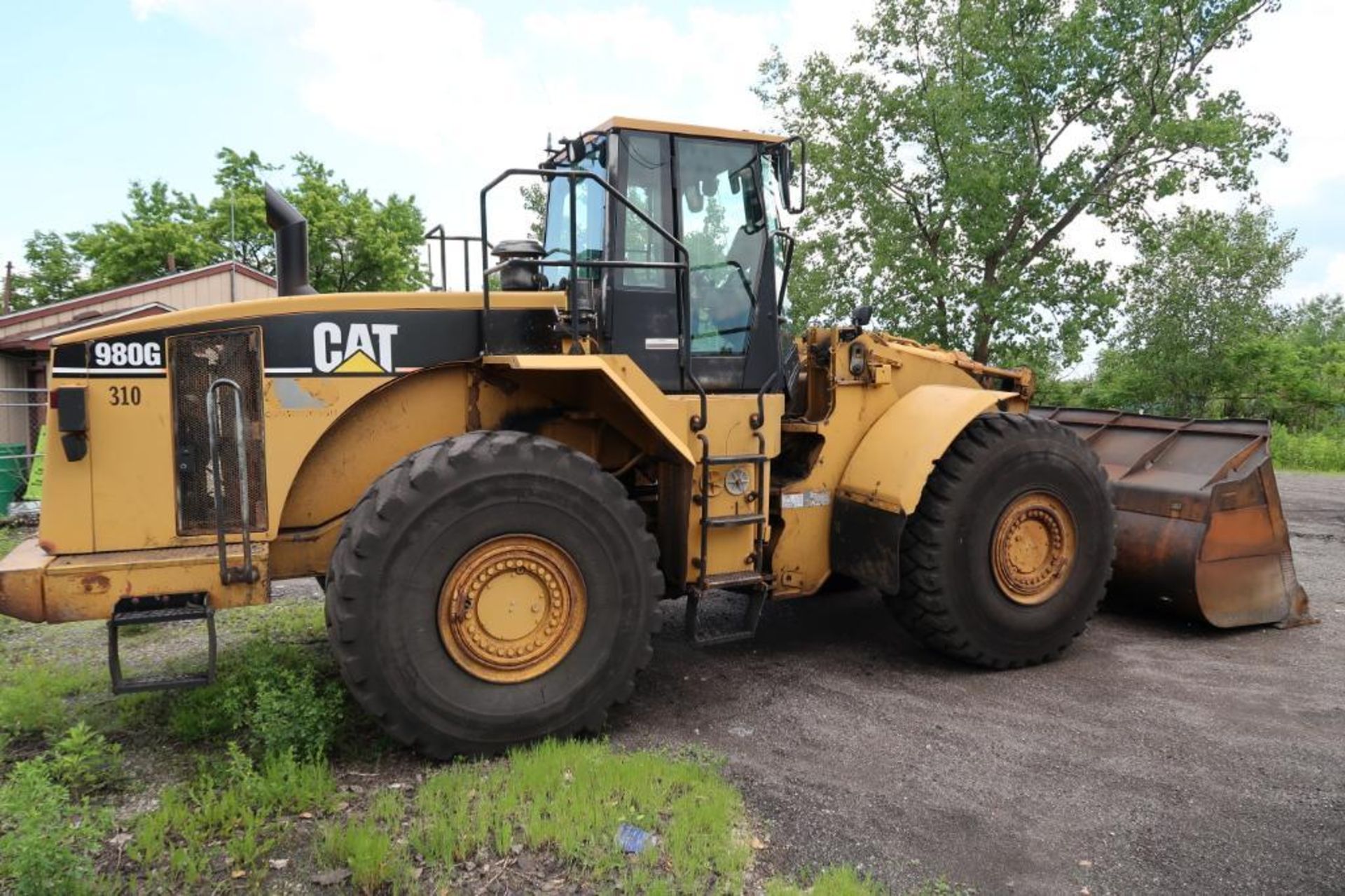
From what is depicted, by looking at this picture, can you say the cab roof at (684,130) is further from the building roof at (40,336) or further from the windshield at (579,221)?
the building roof at (40,336)

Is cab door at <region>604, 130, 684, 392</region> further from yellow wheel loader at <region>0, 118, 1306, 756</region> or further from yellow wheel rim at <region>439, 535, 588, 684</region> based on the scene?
yellow wheel rim at <region>439, 535, 588, 684</region>

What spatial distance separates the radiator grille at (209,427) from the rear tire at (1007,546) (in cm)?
336

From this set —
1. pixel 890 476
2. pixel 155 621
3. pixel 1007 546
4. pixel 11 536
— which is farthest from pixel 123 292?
pixel 1007 546

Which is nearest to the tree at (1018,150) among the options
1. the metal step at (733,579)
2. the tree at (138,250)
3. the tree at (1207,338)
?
the tree at (1207,338)

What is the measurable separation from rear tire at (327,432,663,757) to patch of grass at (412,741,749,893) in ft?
0.73

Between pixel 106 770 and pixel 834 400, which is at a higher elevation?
pixel 834 400

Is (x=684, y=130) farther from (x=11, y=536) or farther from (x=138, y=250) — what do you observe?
(x=138, y=250)

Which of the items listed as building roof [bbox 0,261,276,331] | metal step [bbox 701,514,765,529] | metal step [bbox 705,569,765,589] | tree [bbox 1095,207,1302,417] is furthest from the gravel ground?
tree [bbox 1095,207,1302,417]

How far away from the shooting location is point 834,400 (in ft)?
17.1

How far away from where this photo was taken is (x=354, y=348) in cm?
410

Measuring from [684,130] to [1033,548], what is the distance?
311cm

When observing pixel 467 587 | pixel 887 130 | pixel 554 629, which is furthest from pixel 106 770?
pixel 887 130

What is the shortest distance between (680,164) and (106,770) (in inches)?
150

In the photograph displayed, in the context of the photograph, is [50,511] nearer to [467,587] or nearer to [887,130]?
[467,587]
